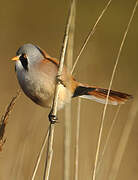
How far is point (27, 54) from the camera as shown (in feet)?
6.24

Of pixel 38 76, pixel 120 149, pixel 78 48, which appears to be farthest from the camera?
pixel 78 48

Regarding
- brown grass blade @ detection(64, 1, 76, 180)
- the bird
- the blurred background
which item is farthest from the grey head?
the blurred background

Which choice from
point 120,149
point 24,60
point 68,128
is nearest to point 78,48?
point 24,60

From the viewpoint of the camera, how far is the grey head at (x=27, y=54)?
1.89 meters

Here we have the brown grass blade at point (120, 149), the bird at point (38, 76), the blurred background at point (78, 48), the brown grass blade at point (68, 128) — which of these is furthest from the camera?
the blurred background at point (78, 48)

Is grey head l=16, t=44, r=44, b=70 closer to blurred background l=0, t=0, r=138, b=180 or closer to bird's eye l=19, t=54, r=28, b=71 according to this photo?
bird's eye l=19, t=54, r=28, b=71

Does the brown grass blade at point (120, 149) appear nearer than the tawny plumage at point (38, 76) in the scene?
Yes

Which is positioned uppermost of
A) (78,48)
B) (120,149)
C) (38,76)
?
(78,48)

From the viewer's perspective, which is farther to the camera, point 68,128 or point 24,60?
point 24,60

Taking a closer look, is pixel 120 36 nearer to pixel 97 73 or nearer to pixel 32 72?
pixel 97 73

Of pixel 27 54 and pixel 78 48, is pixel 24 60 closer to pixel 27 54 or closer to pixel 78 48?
pixel 27 54

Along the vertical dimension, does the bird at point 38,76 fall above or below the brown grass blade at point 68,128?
above

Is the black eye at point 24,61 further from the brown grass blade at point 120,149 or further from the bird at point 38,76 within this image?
the brown grass blade at point 120,149

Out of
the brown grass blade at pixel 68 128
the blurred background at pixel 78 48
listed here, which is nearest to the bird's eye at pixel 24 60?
the brown grass blade at pixel 68 128
